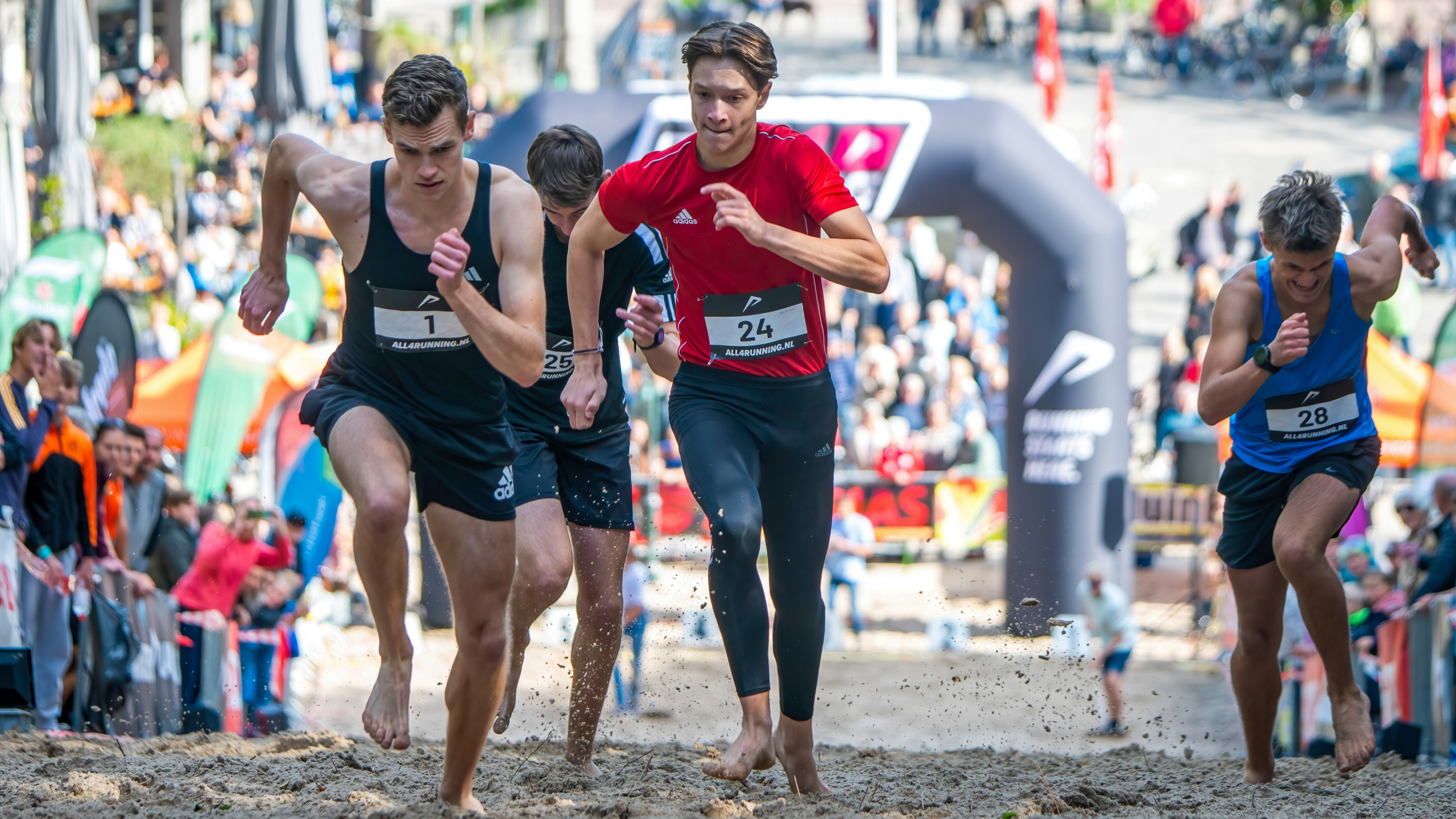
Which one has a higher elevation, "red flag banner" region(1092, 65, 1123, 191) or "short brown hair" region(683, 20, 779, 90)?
"red flag banner" region(1092, 65, 1123, 191)

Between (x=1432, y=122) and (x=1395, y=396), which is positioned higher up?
(x=1432, y=122)

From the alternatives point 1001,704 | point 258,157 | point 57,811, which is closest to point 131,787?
point 57,811

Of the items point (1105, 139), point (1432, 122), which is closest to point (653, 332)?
point (1105, 139)

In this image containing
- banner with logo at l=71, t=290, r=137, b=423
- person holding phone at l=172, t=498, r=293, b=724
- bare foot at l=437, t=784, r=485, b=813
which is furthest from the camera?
banner with logo at l=71, t=290, r=137, b=423

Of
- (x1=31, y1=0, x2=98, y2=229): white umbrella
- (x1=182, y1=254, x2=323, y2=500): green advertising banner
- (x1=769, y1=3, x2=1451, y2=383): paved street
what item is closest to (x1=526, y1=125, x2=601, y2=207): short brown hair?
(x1=182, y1=254, x2=323, y2=500): green advertising banner

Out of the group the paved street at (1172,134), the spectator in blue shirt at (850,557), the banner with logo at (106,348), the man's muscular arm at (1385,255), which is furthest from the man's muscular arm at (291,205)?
the paved street at (1172,134)

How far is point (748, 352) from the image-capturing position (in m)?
4.87

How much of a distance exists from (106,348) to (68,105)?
702cm

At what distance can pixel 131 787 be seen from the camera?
486 cm

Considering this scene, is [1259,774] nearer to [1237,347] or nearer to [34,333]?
[1237,347]

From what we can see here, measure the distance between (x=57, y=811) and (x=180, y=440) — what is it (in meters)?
9.11

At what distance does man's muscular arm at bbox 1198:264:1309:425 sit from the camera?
480 centimetres

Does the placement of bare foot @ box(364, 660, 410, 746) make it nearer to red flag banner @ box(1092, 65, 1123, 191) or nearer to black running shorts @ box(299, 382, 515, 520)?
black running shorts @ box(299, 382, 515, 520)

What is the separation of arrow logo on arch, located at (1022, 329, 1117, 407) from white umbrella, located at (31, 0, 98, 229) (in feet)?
34.1
